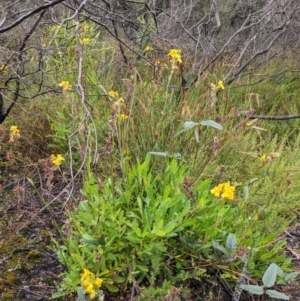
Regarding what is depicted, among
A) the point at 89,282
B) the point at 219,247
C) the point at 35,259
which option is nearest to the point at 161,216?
A: the point at 219,247

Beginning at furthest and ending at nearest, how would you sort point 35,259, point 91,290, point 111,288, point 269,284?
point 35,259
point 111,288
point 269,284
point 91,290

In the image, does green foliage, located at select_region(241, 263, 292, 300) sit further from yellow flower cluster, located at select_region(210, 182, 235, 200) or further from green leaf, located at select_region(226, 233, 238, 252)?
yellow flower cluster, located at select_region(210, 182, 235, 200)

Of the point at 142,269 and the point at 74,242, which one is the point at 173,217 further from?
the point at 74,242

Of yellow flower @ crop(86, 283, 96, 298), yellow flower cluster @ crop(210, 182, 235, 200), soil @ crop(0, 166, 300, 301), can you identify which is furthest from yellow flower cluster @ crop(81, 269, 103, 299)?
yellow flower cluster @ crop(210, 182, 235, 200)

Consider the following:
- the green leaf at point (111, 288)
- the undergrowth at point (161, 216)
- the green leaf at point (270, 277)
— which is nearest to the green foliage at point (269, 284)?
the green leaf at point (270, 277)

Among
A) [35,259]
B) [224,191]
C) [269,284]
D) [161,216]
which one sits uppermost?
[224,191]

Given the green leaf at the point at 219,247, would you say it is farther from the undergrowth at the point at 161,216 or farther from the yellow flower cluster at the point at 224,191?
the yellow flower cluster at the point at 224,191

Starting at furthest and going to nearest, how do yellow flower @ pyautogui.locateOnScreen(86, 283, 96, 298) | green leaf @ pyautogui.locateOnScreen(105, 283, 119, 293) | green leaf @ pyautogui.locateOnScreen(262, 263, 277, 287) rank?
1. green leaf @ pyautogui.locateOnScreen(105, 283, 119, 293)
2. green leaf @ pyautogui.locateOnScreen(262, 263, 277, 287)
3. yellow flower @ pyautogui.locateOnScreen(86, 283, 96, 298)

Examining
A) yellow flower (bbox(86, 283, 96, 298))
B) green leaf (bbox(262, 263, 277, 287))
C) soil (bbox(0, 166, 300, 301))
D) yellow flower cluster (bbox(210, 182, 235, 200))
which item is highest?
yellow flower cluster (bbox(210, 182, 235, 200))

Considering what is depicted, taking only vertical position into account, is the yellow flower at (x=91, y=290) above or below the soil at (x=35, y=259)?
above

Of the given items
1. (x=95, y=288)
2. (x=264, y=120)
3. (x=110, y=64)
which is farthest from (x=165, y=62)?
(x=95, y=288)

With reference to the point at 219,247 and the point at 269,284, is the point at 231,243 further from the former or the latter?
the point at 269,284

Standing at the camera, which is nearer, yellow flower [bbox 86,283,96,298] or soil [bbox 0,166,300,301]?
yellow flower [bbox 86,283,96,298]

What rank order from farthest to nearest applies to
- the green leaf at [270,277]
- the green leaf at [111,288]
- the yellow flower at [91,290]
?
the green leaf at [111,288] < the green leaf at [270,277] < the yellow flower at [91,290]
